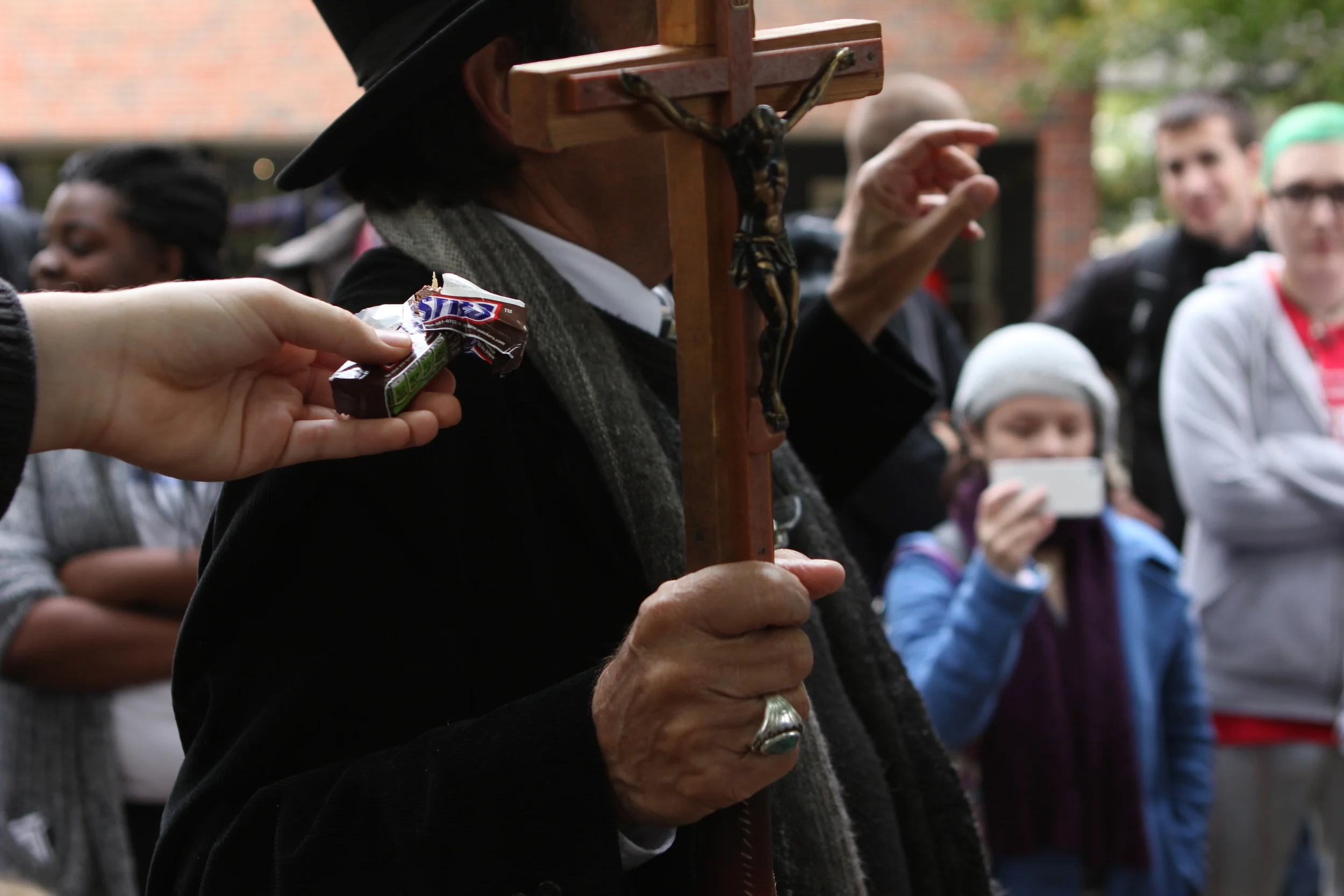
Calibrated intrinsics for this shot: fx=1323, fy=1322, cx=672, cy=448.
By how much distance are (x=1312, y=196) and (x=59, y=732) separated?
133 inches

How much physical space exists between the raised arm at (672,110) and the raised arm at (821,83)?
10cm

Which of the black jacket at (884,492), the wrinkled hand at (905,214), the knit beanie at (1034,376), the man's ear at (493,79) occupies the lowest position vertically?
the black jacket at (884,492)

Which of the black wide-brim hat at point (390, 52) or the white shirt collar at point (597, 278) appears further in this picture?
the white shirt collar at point (597, 278)

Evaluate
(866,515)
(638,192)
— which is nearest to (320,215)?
(866,515)

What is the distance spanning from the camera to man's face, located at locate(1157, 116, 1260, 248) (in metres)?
4.51

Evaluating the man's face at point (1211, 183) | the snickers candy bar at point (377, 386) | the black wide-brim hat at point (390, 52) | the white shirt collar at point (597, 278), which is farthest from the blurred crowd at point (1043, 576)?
the snickers candy bar at point (377, 386)

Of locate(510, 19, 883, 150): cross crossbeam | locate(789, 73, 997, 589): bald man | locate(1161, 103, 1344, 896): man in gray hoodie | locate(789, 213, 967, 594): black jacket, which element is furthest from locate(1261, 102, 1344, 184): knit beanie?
locate(510, 19, 883, 150): cross crossbeam

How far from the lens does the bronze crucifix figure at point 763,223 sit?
3.67 feet

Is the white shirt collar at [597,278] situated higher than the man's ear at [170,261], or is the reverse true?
the man's ear at [170,261]

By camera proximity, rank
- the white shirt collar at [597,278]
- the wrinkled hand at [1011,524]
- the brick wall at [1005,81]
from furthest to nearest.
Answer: the brick wall at [1005,81] → the wrinkled hand at [1011,524] → the white shirt collar at [597,278]

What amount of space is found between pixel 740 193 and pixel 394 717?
23.4 inches

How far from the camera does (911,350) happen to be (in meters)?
2.55

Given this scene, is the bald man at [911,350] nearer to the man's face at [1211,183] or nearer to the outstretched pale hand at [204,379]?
the man's face at [1211,183]

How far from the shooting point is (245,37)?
10359 millimetres
